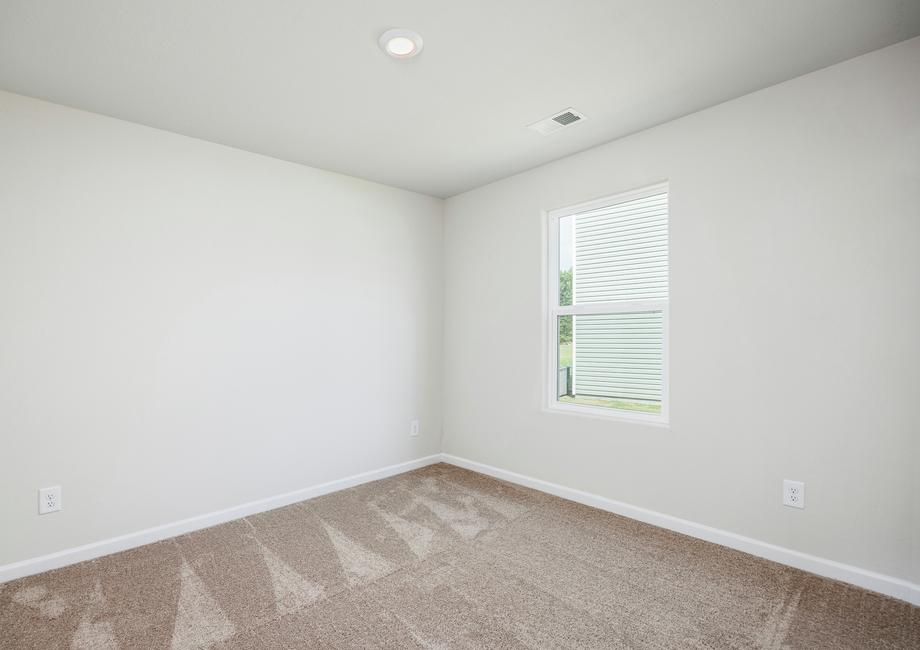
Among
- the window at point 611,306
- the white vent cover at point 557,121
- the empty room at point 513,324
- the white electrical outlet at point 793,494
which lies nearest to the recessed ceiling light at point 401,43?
the empty room at point 513,324

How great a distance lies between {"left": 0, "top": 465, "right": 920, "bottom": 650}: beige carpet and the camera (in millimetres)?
1822

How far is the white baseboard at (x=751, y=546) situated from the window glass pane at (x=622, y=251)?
135 cm

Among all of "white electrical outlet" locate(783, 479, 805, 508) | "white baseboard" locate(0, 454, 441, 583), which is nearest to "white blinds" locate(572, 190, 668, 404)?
"white electrical outlet" locate(783, 479, 805, 508)

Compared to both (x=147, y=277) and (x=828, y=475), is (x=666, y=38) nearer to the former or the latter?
(x=828, y=475)

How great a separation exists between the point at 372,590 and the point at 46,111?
2952 millimetres

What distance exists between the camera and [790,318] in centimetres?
235

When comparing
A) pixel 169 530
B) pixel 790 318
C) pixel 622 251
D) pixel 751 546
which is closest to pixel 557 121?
pixel 622 251

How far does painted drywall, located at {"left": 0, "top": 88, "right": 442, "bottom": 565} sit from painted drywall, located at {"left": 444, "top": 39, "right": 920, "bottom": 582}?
5.73 ft

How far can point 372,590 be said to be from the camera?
7.06 ft

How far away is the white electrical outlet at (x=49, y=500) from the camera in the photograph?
2.39 m

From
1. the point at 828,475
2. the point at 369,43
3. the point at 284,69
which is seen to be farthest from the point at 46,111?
the point at 828,475

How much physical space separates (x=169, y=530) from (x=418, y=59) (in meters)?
2.93

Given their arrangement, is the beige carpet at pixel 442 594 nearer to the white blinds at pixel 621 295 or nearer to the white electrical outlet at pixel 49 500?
the white electrical outlet at pixel 49 500

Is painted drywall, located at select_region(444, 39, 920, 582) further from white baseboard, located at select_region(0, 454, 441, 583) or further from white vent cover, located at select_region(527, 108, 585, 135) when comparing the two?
white baseboard, located at select_region(0, 454, 441, 583)
